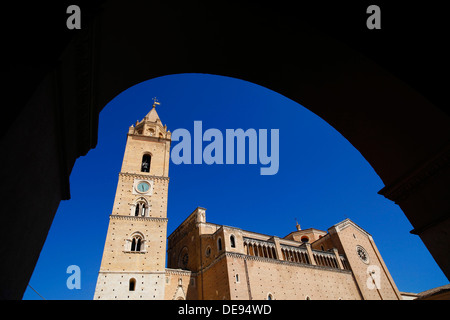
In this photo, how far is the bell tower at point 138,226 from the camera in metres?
17.9

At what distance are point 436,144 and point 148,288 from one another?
1957 centimetres

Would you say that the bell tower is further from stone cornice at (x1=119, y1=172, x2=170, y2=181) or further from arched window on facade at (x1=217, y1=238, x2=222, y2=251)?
arched window on facade at (x1=217, y1=238, x2=222, y2=251)

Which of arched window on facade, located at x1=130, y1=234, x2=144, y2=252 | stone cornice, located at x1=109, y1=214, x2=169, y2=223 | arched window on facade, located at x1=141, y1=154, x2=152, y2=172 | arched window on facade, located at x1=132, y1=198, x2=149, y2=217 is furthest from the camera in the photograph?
arched window on facade, located at x1=141, y1=154, x2=152, y2=172

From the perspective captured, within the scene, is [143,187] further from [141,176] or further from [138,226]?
[138,226]

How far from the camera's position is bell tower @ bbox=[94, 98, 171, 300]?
1788cm

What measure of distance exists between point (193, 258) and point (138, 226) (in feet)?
24.6

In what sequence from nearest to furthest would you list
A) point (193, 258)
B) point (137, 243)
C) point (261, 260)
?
point (137, 243) → point (261, 260) → point (193, 258)

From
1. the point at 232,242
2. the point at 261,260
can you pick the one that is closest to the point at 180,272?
the point at 232,242

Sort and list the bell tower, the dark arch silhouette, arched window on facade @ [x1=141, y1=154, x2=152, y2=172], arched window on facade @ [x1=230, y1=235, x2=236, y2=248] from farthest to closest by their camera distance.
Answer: arched window on facade @ [x1=141, y1=154, x2=152, y2=172] → arched window on facade @ [x1=230, y1=235, x2=236, y2=248] → the bell tower → the dark arch silhouette

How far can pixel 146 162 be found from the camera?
25797 mm

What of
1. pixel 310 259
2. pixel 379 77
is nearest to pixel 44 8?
pixel 379 77

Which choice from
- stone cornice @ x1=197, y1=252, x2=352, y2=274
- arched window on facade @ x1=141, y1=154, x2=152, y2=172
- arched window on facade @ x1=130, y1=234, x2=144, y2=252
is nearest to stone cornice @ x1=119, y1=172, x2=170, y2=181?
arched window on facade @ x1=141, y1=154, x2=152, y2=172
